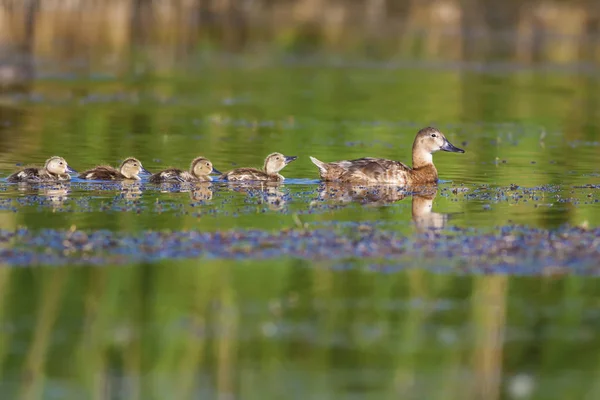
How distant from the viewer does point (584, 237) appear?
34.1 feet

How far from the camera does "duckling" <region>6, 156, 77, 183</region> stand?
13258 mm

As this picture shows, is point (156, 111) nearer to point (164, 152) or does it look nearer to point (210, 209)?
point (164, 152)

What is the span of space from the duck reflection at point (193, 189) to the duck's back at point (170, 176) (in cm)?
5

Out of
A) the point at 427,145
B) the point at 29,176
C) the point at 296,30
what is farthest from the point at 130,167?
the point at 296,30

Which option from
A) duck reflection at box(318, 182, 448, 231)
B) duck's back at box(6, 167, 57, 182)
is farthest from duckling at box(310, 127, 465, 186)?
duck's back at box(6, 167, 57, 182)

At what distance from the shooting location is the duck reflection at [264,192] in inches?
484

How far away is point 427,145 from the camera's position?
14469mm

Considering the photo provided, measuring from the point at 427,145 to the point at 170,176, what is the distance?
2.90m

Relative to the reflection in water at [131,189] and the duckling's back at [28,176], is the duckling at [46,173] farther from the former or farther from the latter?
the reflection in water at [131,189]

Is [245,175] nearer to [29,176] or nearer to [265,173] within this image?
[265,173]

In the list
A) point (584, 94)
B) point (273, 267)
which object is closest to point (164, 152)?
point (273, 267)

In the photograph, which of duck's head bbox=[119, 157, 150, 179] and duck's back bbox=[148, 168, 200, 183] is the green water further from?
duck's head bbox=[119, 157, 150, 179]

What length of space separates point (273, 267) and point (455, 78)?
1995 centimetres

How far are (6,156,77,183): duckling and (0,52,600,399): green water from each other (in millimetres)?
186
